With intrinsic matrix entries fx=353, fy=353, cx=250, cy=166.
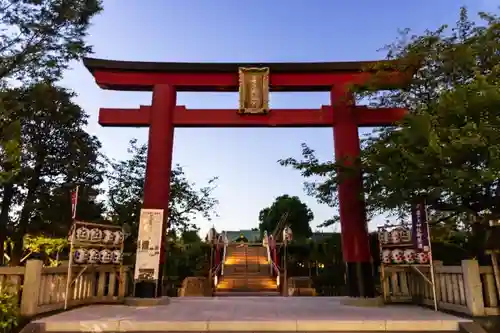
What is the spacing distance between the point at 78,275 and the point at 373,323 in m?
5.84

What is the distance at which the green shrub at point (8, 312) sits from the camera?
5062 mm

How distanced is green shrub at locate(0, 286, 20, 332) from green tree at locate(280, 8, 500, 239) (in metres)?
6.39

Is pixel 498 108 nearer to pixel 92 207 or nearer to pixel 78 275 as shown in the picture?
pixel 78 275

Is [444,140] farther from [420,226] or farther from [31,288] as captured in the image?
[31,288]

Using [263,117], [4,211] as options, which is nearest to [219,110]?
[263,117]

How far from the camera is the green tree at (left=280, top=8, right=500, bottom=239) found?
5.53 meters

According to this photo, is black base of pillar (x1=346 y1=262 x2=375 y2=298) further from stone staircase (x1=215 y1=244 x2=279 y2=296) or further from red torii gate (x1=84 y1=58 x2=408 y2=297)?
stone staircase (x1=215 y1=244 x2=279 y2=296)

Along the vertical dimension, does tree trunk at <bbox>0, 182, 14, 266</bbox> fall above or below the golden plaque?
below

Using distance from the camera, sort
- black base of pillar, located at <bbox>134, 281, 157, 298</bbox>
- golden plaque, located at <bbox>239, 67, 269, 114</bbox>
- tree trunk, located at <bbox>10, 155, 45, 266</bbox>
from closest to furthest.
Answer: black base of pillar, located at <bbox>134, 281, 157, 298</bbox> < golden plaque, located at <bbox>239, 67, 269, 114</bbox> < tree trunk, located at <bbox>10, 155, 45, 266</bbox>

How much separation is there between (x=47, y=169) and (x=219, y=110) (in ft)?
22.6

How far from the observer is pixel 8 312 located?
16.9 ft

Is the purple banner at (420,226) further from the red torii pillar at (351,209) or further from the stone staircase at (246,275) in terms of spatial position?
the stone staircase at (246,275)

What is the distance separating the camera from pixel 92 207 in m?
13.5

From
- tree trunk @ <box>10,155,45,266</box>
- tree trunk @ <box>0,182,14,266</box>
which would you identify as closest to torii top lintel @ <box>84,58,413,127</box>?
tree trunk @ <box>10,155,45,266</box>
